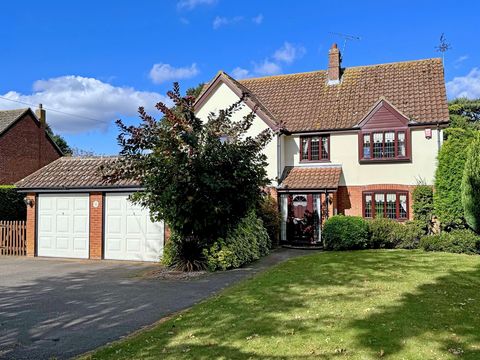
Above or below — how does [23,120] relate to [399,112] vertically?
above

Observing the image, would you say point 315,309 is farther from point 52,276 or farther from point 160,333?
point 52,276

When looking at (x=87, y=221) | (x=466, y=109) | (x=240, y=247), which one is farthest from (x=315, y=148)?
(x=466, y=109)

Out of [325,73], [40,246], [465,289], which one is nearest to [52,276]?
[40,246]

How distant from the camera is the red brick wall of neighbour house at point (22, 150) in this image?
101 ft

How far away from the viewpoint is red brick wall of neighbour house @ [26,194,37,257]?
18609mm

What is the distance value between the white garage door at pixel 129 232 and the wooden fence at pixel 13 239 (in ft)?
14.5

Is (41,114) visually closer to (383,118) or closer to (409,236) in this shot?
(383,118)

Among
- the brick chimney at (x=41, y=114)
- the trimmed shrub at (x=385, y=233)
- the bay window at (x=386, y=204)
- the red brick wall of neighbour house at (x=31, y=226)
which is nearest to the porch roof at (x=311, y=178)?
the bay window at (x=386, y=204)

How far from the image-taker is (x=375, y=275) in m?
11.8

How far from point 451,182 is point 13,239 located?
19224 mm

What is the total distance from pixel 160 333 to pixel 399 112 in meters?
16.9

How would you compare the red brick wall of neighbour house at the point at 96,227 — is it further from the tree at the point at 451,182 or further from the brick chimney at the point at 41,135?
the brick chimney at the point at 41,135

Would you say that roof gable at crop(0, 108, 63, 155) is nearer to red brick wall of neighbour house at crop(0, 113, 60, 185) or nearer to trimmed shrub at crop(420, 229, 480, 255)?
red brick wall of neighbour house at crop(0, 113, 60, 185)

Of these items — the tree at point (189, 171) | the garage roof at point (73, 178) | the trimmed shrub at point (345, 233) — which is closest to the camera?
the tree at point (189, 171)
